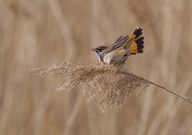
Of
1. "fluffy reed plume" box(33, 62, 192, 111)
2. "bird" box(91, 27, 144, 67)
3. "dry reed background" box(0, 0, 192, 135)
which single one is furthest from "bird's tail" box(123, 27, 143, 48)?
"dry reed background" box(0, 0, 192, 135)

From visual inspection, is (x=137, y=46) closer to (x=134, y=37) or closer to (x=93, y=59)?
(x=134, y=37)

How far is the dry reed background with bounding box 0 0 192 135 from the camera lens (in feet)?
6.85

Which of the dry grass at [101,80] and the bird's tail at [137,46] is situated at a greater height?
the bird's tail at [137,46]

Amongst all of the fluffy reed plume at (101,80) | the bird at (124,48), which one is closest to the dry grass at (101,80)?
the fluffy reed plume at (101,80)

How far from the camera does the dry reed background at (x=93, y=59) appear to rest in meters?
2.09

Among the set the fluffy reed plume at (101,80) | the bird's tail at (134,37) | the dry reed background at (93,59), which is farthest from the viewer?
the dry reed background at (93,59)

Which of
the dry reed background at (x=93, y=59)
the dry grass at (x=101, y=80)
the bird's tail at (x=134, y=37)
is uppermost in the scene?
the dry reed background at (x=93, y=59)

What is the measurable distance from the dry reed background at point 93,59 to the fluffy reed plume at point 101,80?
87 cm

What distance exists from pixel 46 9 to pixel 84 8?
1.83 feet

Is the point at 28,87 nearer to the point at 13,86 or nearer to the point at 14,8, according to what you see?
the point at 13,86

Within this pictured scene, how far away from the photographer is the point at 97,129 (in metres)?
2.18

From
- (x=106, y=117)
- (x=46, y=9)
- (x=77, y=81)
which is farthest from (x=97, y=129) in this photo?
(x=77, y=81)

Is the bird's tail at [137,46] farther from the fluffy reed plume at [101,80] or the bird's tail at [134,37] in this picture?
the fluffy reed plume at [101,80]

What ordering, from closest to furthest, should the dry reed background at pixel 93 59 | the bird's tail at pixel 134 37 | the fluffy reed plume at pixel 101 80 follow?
the fluffy reed plume at pixel 101 80 → the bird's tail at pixel 134 37 → the dry reed background at pixel 93 59
